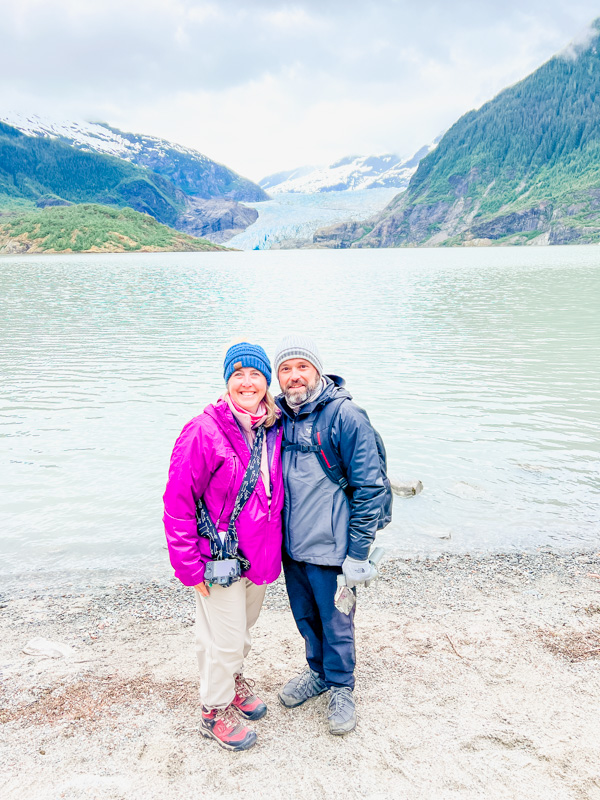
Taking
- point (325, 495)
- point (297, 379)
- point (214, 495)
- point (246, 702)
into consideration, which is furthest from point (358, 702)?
point (297, 379)

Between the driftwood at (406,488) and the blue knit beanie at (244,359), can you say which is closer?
the blue knit beanie at (244,359)

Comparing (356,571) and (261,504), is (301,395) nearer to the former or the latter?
(261,504)

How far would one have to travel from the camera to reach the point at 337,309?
30.5 metres

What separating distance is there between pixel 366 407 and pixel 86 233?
477 ft

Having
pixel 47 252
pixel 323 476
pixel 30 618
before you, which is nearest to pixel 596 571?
pixel 323 476

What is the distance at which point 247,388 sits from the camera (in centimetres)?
335

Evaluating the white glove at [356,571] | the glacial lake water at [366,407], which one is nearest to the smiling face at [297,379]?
the white glove at [356,571]

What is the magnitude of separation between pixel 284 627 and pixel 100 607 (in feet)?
5.95

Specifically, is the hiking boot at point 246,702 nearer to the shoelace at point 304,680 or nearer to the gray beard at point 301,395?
the shoelace at point 304,680

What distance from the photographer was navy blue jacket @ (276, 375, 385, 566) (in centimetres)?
323

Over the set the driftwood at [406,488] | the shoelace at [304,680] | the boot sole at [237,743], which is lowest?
the driftwood at [406,488]

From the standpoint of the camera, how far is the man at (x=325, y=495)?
3.24m

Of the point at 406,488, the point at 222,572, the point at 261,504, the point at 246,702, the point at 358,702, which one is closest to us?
the point at 222,572

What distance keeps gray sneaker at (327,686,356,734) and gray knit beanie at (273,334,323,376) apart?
2.05 meters
